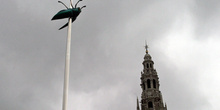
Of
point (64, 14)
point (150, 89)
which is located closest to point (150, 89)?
point (150, 89)

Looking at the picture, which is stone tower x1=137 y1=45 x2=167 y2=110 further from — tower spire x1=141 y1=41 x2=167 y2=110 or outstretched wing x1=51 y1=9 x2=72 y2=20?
outstretched wing x1=51 y1=9 x2=72 y2=20

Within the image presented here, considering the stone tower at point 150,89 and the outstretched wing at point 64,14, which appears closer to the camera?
the outstretched wing at point 64,14

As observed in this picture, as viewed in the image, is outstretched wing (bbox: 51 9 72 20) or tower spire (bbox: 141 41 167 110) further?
tower spire (bbox: 141 41 167 110)

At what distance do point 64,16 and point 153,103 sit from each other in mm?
64012

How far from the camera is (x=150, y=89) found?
95.1 meters

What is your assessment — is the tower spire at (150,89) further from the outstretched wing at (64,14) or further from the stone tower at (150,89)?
the outstretched wing at (64,14)

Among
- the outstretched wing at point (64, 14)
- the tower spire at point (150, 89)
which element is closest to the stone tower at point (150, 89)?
the tower spire at point (150, 89)

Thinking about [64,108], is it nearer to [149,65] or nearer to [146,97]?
[146,97]

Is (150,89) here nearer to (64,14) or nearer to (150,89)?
(150,89)

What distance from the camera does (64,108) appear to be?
2828 centimetres

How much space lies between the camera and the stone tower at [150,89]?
301 feet

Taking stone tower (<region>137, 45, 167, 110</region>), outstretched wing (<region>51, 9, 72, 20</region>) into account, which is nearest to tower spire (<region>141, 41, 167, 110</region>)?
stone tower (<region>137, 45, 167, 110</region>)

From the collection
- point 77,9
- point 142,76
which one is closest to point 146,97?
point 142,76

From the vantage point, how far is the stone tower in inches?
3617
